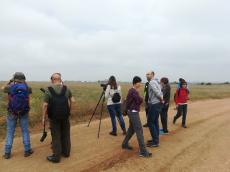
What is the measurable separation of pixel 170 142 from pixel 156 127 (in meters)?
0.88

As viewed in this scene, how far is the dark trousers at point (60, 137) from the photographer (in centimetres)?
681

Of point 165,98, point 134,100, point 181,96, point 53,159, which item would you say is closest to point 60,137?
point 53,159

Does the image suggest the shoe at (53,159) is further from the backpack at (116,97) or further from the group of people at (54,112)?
the backpack at (116,97)

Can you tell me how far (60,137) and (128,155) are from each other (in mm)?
1786

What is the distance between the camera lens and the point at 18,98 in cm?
698

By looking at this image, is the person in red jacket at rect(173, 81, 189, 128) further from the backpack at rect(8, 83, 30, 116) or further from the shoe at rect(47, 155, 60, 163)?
the backpack at rect(8, 83, 30, 116)

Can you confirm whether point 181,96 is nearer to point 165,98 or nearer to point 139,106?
point 165,98

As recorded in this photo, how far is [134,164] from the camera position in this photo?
6.69 meters

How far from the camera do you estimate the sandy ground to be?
6.43 m

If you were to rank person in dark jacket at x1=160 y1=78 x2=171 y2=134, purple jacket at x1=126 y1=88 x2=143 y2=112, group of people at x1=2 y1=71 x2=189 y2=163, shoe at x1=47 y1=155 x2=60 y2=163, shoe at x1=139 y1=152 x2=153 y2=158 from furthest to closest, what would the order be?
person in dark jacket at x1=160 y1=78 x2=171 y2=134 → purple jacket at x1=126 y1=88 x2=143 y2=112 → shoe at x1=139 y1=152 x2=153 y2=158 → group of people at x1=2 y1=71 x2=189 y2=163 → shoe at x1=47 y1=155 x2=60 y2=163

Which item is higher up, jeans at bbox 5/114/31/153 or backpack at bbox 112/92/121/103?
backpack at bbox 112/92/121/103

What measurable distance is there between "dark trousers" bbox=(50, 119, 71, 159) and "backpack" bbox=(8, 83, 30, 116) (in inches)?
32.9

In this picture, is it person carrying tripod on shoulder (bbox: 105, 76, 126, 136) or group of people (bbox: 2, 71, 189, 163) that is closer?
group of people (bbox: 2, 71, 189, 163)

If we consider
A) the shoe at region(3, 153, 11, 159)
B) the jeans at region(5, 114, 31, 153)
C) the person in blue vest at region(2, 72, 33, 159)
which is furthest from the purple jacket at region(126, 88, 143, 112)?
the shoe at region(3, 153, 11, 159)
